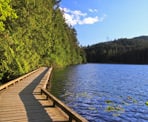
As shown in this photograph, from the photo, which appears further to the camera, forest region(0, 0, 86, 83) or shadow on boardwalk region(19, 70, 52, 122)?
forest region(0, 0, 86, 83)

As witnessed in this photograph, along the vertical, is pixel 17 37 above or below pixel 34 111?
above

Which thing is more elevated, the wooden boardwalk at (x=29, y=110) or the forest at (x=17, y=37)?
the forest at (x=17, y=37)

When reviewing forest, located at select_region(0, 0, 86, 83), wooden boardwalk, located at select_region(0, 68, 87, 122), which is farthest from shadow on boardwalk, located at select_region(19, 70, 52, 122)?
forest, located at select_region(0, 0, 86, 83)

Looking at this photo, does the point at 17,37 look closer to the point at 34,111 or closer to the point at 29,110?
the point at 29,110

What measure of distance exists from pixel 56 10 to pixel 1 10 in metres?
77.8

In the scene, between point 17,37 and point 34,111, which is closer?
point 34,111

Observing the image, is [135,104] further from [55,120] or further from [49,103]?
[55,120]

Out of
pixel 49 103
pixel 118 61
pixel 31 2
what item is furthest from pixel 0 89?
pixel 118 61

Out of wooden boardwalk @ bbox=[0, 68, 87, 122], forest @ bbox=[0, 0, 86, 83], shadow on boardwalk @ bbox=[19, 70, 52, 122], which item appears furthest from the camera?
forest @ bbox=[0, 0, 86, 83]

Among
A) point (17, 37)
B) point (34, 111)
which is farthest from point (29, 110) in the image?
point (17, 37)

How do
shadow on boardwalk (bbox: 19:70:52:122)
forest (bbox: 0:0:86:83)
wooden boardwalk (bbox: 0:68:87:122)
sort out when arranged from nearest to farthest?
shadow on boardwalk (bbox: 19:70:52:122), wooden boardwalk (bbox: 0:68:87:122), forest (bbox: 0:0:86:83)

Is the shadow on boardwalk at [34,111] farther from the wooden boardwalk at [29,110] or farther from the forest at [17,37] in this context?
the forest at [17,37]

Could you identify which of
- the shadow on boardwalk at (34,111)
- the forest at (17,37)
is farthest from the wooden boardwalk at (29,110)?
the forest at (17,37)

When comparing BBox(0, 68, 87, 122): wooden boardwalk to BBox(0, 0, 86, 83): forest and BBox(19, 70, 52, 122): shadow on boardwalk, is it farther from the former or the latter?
BBox(0, 0, 86, 83): forest
